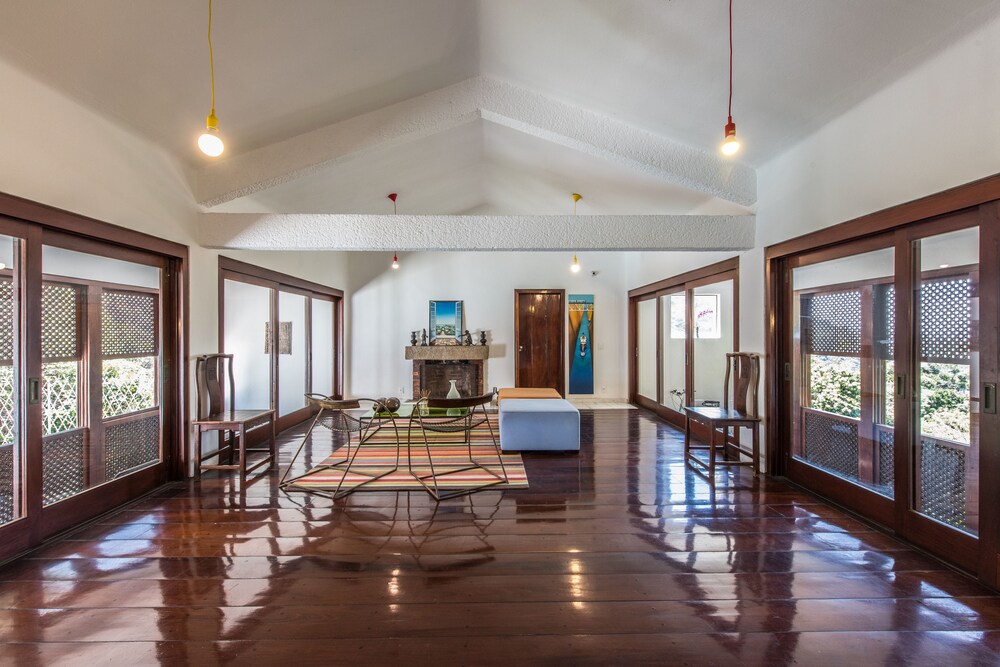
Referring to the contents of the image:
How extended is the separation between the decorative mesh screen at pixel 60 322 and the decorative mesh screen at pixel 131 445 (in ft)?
2.11

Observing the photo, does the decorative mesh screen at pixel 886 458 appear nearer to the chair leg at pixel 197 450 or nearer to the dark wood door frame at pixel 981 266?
the dark wood door frame at pixel 981 266

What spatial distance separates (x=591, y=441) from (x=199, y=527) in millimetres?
3643

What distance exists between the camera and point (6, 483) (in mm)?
2197

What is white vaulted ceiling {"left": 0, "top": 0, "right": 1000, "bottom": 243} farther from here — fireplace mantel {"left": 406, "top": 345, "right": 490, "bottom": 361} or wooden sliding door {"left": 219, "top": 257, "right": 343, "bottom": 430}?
fireplace mantel {"left": 406, "top": 345, "right": 490, "bottom": 361}

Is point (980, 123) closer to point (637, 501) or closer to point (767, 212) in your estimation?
point (767, 212)

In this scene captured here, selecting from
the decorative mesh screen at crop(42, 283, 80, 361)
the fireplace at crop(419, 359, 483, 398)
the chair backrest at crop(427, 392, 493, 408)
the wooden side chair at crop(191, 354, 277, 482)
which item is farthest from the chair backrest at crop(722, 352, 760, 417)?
the decorative mesh screen at crop(42, 283, 80, 361)

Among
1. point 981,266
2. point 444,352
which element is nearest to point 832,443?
point 981,266

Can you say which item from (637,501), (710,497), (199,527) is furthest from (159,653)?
(710,497)

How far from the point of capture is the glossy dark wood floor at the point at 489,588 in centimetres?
158

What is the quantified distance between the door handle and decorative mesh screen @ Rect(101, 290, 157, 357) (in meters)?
5.31

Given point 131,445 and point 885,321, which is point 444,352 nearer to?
point 131,445

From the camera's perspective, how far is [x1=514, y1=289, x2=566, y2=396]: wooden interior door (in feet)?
23.8

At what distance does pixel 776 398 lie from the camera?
343cm

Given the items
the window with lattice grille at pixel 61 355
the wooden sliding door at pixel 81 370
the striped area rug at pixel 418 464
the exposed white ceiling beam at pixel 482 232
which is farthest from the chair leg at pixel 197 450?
the exposed white ceiling beam at pixel 482 232
